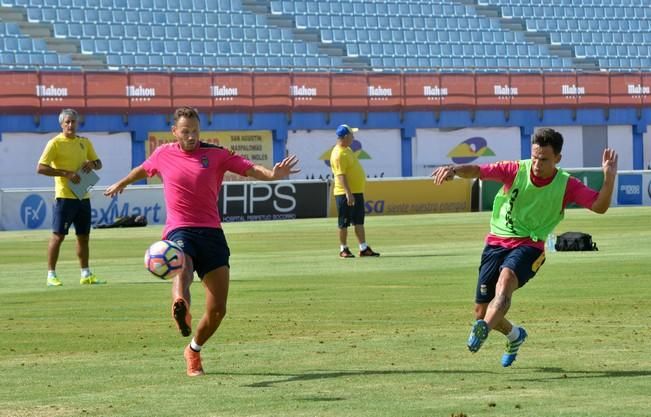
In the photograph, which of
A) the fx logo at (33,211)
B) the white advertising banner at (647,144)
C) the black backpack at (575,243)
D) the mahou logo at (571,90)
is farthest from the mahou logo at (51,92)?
the white advertising banner at (647,144)

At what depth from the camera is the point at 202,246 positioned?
408 inches

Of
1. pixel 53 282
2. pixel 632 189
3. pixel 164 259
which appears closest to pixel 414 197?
pixel 632 189

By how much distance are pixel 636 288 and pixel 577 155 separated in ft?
119

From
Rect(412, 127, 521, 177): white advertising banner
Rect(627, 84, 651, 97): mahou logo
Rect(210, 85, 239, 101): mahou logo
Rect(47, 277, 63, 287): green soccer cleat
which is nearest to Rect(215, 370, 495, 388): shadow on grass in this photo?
Rect(47, 277, 63, 287): green soccer cleat

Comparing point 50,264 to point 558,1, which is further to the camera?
point 558,1

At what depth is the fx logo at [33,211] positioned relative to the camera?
36.4 m

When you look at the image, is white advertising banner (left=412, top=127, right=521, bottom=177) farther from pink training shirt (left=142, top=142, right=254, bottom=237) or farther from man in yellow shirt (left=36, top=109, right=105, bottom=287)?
pink training shirt (left=142, top=142, right=254, bottom=237)

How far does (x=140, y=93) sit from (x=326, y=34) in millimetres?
10617

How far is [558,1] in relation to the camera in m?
59.4

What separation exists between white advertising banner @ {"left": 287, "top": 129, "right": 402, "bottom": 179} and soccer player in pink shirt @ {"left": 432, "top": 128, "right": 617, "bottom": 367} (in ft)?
119

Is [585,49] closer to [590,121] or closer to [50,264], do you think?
[590,121]

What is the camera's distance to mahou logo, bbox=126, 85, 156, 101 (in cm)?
4369


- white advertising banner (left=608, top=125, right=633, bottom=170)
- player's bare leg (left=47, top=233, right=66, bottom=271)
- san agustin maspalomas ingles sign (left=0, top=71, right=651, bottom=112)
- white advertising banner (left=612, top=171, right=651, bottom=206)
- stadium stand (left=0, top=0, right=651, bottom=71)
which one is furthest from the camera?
white advertising banner (left=608, top=125, right=633, bottom=170)

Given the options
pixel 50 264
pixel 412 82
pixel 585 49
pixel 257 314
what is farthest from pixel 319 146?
pixel 257 314
